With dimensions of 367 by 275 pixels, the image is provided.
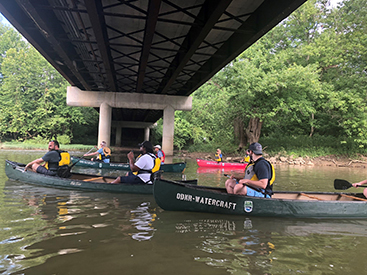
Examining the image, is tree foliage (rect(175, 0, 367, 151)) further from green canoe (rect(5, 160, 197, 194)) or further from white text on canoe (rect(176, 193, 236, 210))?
white text on canoe (rect(176, 193, 236, 210))

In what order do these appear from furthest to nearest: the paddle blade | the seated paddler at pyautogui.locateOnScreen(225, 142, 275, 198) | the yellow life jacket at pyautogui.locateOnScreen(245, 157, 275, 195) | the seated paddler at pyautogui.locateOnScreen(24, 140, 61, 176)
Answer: the seated paddler at pyautogui.locateOnScreen(24, 140, 61, 176), the paddle blade, the yellow life jacket at pyautogui.locateOnScreen(245, 157, 275, 195), the seated paddler at pyautogui.locateOnScreen(225, 142, 275, 198)

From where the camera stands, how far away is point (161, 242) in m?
4.24

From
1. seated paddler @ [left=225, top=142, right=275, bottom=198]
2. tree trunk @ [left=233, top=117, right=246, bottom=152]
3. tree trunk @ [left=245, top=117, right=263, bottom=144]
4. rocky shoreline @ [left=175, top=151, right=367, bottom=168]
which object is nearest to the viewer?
seated paddler @ [left=225, top=142, right=275, bottom=198]

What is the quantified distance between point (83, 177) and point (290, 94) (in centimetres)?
2161

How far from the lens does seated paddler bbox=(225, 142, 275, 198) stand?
227 inches

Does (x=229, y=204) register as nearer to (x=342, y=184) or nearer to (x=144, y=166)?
(x=144, y=166)

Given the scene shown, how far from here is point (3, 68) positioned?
39.4 m

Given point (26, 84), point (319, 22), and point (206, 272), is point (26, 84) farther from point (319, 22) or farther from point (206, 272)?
point (206, 272)

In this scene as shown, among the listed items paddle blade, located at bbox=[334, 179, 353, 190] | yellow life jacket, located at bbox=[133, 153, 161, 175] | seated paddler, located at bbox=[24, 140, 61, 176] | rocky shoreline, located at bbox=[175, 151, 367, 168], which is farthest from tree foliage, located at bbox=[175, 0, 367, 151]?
seated paddler, located at bbox=[24, 140, 61, 176]

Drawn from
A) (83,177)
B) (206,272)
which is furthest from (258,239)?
(83,177)

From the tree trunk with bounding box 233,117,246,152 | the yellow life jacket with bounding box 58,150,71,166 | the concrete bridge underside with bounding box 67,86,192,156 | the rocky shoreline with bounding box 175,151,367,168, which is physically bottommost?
the rocky shoreline with bounding box 175,151,367,168

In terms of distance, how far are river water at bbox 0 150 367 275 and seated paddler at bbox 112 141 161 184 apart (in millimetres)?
1326

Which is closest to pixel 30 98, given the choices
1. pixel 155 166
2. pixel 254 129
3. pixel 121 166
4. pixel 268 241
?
pixel 254 129

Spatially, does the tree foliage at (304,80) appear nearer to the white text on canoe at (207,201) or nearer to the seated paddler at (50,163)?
the seated paddler at (50,163)
